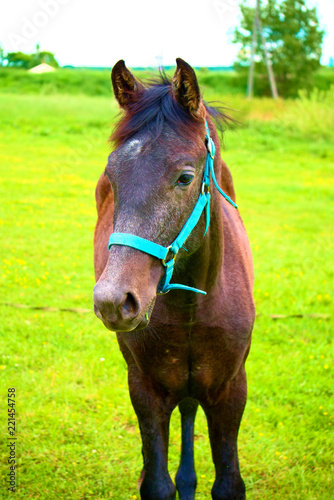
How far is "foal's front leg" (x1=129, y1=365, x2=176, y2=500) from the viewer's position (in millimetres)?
2453

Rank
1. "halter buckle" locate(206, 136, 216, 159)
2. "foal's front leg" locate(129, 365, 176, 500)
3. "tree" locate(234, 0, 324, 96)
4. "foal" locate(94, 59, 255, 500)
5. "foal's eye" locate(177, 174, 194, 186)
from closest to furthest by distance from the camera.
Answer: "foal" locate(94, 59, 255, 500) → "foal's eye" locate(177, 174, 194, 186) → "halter buckle" locate(206, 136, 216, 159) → "foal's front leg" locate(129, 365, 176, 500) → "tree" locate(234, 0, 324, 96)

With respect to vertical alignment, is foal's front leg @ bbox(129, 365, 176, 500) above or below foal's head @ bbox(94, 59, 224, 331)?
below

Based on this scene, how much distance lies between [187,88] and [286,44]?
33280 mm

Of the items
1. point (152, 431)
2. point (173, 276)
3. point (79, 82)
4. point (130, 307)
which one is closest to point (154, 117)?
point (173, 276)

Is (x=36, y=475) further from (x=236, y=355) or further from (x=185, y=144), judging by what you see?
(x=185, y=144)

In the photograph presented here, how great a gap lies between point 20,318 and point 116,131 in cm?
367

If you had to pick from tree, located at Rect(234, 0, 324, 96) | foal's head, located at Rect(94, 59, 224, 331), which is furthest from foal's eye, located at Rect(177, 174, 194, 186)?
tree, located at Rect(234, 0, 324, 96)

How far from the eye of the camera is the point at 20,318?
5.18 meters

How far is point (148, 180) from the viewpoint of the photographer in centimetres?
173

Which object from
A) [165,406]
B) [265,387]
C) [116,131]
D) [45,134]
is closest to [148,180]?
[116,131]

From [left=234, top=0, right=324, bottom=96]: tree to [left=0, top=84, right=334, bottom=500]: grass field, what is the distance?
2070 cm

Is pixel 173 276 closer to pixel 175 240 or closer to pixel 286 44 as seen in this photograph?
pixel 175 240

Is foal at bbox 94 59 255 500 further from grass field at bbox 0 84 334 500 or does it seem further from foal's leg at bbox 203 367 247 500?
grass field at bbox 0 84 334 500

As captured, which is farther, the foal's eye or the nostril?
the foal's eye
